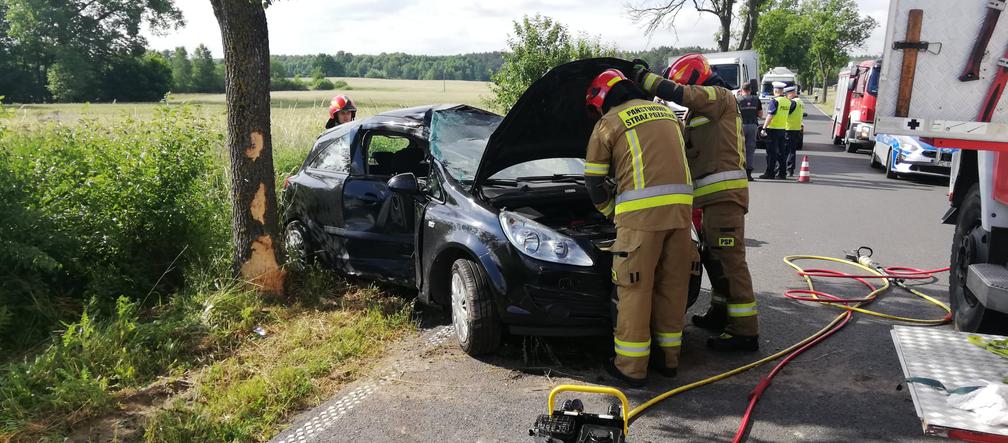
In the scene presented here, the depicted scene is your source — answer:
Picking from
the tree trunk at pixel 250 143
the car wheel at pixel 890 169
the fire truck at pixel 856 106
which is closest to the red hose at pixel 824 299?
the tree trunk at pixel 250 143

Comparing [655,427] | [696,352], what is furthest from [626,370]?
[696,352]

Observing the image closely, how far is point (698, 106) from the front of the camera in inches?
169

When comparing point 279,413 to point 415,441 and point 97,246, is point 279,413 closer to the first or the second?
point 415,441

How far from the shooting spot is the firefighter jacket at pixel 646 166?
3.83 meters

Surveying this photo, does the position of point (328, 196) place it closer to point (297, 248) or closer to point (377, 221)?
point (377, 221)

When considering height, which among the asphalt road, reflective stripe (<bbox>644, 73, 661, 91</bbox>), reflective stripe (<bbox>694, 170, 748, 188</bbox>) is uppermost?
reflective stripe (<bbox>644, 73, 661, 91</bbox>)

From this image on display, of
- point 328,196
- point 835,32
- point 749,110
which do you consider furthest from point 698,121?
point 835,32

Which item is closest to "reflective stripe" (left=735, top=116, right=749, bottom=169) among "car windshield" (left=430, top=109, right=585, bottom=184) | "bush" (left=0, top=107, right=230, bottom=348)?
"car windshield" (left=430, top=109, right=585, bottom=184)

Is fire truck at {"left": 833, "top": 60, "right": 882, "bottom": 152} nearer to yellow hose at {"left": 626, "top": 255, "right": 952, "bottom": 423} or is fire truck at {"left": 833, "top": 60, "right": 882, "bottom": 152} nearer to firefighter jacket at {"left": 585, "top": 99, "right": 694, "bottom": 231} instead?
yellow hose at {"left": 626, "top": 255, "right": 952, "bottom": 423}

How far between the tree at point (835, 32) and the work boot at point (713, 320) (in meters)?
52.7

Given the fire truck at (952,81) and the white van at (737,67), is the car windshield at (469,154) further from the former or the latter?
the white van at (737,67)

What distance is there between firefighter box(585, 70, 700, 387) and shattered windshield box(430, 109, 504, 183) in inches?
41.0

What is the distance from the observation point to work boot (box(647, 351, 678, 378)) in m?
4.05

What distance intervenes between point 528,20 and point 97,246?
10857 millimetres
